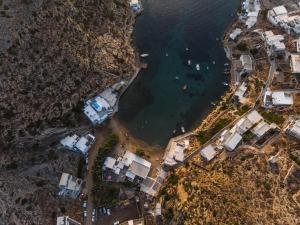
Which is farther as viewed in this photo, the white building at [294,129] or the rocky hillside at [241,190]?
the white building at [294,129]

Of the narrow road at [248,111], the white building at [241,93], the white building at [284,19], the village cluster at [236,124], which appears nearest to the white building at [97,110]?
the village cluster at [236,124]

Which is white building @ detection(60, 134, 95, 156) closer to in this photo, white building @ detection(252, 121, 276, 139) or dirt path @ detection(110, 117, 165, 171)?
dirt path @ detection(110, 117, 165, 171)

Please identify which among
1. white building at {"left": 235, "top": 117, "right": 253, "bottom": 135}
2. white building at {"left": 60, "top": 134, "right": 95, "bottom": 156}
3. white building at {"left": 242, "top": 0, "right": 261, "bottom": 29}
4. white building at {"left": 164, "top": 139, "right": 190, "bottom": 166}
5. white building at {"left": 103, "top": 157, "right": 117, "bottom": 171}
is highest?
white building at {"left": 242, "top": 0, "right": 261, "bottom": 29}

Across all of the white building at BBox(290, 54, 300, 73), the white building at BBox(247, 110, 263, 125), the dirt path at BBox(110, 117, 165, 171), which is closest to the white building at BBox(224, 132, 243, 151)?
the white building at BBox(247, 110, 263, 125)

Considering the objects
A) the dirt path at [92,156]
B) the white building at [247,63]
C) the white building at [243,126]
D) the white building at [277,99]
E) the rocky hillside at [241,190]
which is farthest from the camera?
the white building at [247,63]

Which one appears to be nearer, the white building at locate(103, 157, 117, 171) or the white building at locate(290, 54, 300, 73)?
the white building at locate(103, 157, 117, 171)

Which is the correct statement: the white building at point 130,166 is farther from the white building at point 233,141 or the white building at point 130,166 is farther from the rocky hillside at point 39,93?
the white building at point 233,141

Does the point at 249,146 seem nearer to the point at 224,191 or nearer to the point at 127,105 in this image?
the point at 224,191

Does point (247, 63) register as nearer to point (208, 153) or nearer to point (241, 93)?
point (241, 93)

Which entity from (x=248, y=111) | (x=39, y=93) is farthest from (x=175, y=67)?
(x=39, y=93)
